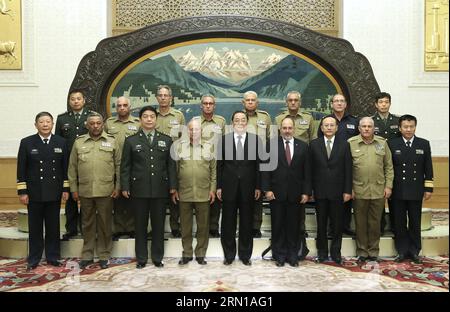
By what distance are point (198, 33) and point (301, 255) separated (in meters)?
3.33

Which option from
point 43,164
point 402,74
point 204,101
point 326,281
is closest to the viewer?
point 326,281

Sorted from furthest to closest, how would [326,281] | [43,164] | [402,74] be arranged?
[402,74] → [43,164] → [326,281]

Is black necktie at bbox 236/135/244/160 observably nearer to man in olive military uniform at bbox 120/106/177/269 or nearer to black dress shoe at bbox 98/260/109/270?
man in olive military uniform at bbox 120/106/177/269

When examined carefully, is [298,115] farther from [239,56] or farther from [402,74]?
[402,74]

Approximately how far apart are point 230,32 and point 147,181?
2940 millimetres

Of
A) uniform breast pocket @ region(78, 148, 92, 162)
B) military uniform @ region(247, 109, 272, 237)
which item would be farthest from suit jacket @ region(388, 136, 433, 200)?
uniform breast pocket @ region(78, 148, 92, 162)

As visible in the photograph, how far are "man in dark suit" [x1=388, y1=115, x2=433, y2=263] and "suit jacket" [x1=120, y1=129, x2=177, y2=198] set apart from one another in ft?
6.90

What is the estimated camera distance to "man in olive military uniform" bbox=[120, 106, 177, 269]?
4.84m

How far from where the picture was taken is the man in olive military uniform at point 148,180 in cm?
484

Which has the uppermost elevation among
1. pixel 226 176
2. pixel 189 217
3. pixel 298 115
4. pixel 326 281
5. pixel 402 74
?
pixel 402 74

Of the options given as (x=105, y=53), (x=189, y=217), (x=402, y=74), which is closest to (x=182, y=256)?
(x=189, y=217)

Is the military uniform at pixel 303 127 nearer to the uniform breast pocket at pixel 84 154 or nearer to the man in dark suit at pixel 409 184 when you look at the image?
the man in dark suit at pixel 409 184

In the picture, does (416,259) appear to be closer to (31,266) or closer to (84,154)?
(84,154)

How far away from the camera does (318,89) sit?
23.2 ft
